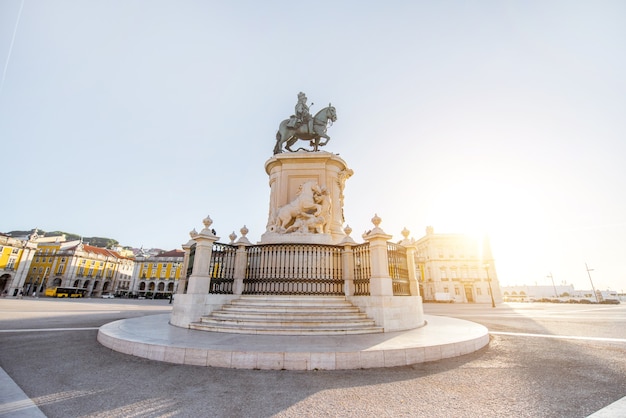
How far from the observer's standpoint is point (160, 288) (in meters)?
66.3

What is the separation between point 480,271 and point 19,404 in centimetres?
6056

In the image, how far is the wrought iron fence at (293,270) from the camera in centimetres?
868

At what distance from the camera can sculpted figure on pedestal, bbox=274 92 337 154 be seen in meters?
13.4

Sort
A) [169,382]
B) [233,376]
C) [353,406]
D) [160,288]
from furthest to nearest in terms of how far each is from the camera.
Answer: [160,288]
[233,376]
[169,382]
[353,406]

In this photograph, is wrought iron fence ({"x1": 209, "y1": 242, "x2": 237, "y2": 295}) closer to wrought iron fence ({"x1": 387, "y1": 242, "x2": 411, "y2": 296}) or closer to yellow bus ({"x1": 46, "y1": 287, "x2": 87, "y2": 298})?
wrought iron fence ({"x1": 387, "y1": 242, "x2": 411, "y2": 296})

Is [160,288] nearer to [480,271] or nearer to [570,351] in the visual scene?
[480,271]

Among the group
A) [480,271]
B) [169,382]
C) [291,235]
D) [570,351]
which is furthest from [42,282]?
[480,271]

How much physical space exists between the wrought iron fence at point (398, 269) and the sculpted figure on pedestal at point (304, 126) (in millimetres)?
6694

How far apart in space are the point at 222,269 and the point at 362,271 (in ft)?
14.8

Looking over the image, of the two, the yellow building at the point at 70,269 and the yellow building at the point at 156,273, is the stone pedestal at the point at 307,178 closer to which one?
the yellow building at the point at 156,273

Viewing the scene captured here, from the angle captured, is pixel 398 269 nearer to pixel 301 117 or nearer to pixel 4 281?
pixel 301 117

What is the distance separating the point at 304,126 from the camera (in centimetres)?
1350

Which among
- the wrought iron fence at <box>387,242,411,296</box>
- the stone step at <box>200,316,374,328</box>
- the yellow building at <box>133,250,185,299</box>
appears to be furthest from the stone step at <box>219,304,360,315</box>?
the yellow building at <box>133,250,185,299</box>

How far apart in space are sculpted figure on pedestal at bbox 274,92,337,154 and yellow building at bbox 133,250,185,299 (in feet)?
204
